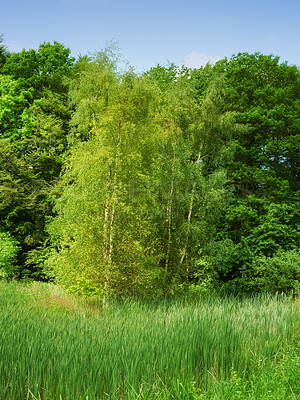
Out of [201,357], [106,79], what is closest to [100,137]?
[106,79]

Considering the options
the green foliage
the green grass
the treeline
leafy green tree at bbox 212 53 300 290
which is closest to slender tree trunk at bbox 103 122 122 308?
the treeline

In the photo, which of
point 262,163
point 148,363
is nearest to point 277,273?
point 262,163

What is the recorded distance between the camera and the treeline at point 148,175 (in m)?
9.00

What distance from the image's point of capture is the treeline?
9000mm

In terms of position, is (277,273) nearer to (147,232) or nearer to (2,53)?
(147,232)

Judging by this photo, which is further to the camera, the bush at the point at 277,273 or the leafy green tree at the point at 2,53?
the leafy green tree at the point at 2,53

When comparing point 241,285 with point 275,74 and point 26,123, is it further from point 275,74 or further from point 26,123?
point 26,123

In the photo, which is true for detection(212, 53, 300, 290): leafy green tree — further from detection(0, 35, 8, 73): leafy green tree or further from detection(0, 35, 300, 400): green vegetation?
detection(0, 35, 8, 73): leafy green tree

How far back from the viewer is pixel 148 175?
34.8 feet

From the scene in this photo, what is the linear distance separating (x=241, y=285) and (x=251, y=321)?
10.00m

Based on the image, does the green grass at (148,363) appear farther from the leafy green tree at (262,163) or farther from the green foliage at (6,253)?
the leafy green tree at (262,163)

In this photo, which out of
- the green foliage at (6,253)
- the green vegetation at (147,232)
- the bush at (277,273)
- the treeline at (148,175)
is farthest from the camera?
the green foliage at (6,253)

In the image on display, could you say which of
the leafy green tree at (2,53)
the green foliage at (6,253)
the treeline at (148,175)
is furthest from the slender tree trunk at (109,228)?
the leafy green tree at (2,53)

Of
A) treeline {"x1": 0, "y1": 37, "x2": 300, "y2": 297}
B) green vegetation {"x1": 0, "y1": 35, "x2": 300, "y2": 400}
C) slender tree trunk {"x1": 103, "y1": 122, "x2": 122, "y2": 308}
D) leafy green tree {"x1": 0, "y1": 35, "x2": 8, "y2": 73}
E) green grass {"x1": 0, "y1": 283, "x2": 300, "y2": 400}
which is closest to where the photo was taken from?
green grass {"x1": 0, "y1": 283, "x2": 300, "y2": 400}
